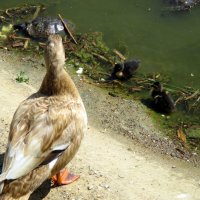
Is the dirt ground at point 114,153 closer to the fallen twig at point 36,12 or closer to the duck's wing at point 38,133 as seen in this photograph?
the duck's wing at point 38,133

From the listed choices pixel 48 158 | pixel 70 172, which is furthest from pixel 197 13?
pixel 48 158

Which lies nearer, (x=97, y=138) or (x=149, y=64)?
(x=97, y=138)

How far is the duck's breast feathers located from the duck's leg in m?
0.92

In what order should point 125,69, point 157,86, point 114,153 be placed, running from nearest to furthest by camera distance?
point 114,153 → point 157,86 → point 125,69

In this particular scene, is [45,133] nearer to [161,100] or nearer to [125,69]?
[161,100]

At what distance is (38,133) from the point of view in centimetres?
617

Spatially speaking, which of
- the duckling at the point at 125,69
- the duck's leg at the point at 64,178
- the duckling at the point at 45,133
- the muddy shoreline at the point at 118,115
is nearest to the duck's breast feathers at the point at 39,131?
the duckling at the point at 45,133

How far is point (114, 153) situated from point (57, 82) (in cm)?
237

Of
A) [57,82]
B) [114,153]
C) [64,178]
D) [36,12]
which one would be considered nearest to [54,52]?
[57,82]

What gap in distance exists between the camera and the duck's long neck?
660 centimetres

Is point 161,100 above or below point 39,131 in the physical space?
below

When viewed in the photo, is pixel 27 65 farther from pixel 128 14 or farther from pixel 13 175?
pixel 13 175

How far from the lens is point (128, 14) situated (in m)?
13.3

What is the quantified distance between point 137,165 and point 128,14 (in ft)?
19.4
